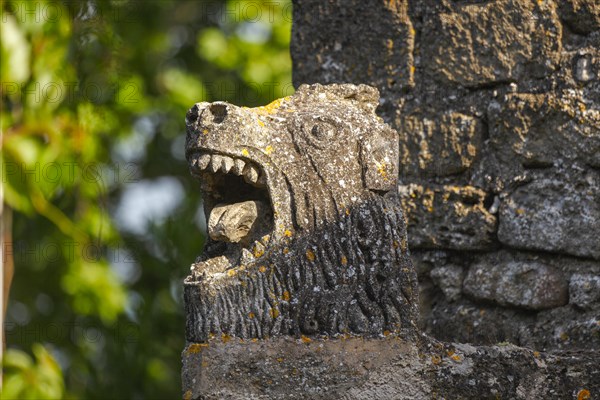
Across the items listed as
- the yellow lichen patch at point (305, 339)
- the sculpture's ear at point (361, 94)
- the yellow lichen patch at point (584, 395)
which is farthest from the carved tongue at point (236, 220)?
the yellow lichen patch at point (584, 395)

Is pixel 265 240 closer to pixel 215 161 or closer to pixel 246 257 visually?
pixel 246 257

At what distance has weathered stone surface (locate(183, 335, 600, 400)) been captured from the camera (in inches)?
129

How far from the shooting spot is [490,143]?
4441 mm

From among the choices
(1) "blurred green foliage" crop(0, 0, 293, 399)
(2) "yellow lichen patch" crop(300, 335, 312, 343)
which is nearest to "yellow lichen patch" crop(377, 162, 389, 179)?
(2) "yellow lichen patch" crop(300, 335, 312, 343)

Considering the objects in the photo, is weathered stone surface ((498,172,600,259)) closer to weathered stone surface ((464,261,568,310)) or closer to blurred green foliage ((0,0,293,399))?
weathered stone surface ((464,261,568,310))

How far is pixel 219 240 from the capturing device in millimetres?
3477

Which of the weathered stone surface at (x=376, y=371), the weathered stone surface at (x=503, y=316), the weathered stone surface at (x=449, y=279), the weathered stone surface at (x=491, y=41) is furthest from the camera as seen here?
the weathered stone surface at (x=449, y=279)

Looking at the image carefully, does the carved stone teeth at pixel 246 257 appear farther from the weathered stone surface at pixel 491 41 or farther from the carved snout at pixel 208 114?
the weathered stone surface at pixel 491 41

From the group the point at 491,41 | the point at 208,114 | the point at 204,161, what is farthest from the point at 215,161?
the point at 491,41

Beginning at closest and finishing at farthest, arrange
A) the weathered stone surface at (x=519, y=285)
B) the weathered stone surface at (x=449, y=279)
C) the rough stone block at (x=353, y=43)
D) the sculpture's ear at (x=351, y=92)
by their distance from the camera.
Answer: the sculpture's ear at (x=351, y=92), the weathered stone surface at (x=519, y=285), the weathered stone surface at (x=449, y=279), the rough stone block at (x=353, y=43)

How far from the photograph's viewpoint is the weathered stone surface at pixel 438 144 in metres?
4.48

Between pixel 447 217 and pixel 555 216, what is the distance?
425 mm

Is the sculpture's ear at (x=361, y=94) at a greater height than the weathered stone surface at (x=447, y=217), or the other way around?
the sculpture's ear at (x=361, y=94)

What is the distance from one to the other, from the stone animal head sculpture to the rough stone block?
1193 mm
